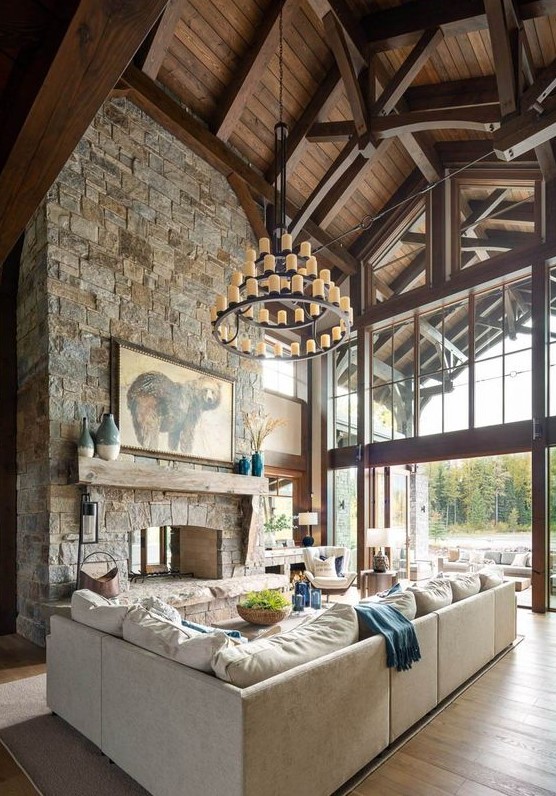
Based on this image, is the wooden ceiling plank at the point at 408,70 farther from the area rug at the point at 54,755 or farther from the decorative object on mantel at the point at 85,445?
the area rug at the point at 54,755

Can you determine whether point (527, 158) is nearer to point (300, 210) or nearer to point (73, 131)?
point (300, 210)

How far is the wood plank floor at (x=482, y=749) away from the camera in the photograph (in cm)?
266

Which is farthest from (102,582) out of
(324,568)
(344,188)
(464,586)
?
(344,188)

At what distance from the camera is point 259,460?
7.50 metres

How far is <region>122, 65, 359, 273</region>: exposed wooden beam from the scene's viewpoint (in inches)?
247

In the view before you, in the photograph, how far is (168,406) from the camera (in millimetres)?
6484

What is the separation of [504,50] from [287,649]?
5.71 metres

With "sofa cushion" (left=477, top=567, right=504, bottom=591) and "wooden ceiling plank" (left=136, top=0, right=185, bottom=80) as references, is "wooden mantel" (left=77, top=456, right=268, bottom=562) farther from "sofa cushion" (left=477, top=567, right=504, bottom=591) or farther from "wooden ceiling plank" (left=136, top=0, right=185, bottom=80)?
"wooden ceiling plank" (left=136, top=0, right=185, bottom=80)

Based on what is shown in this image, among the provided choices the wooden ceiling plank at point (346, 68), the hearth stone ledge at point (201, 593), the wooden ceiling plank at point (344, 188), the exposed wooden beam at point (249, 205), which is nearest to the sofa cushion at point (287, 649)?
the hearth stone ledge at point (201, 593)

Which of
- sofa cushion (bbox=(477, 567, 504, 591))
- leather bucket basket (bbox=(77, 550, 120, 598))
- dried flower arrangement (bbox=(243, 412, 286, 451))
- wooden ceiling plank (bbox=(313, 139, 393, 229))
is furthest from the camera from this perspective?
wooden ceiling plank (bbox=(313, 139, 393, 229))

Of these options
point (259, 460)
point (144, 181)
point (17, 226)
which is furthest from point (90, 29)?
point (259, 460)

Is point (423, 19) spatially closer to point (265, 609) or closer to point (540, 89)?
point (540, 89)

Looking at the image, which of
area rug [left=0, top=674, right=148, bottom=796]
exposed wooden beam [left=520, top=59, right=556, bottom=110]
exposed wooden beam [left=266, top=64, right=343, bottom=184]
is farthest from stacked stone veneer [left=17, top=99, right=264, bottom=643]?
exposed wooden beam [left=520, top=59, right=556, bottom=110]

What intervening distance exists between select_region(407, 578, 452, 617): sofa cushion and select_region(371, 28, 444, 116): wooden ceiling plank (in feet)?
18.8
